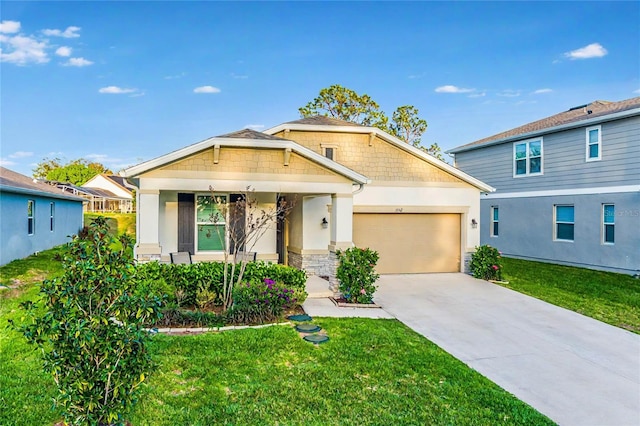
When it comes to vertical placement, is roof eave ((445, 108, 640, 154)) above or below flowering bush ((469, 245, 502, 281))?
above

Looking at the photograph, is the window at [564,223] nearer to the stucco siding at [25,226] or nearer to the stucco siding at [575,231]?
the stucco siding at [575,231]

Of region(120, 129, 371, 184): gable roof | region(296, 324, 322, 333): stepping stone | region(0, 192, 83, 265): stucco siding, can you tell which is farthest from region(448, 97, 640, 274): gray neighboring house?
region(0, 192, 83, 265): stucco siding

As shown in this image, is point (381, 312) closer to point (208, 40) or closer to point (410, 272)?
point (410, 272)

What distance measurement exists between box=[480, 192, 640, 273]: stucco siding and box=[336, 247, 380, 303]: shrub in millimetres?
9764

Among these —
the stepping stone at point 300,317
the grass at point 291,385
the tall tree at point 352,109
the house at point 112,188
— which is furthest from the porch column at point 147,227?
the house at point 112,188

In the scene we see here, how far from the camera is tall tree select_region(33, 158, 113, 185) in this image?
5510cm

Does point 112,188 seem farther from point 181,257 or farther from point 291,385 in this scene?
point 291,385

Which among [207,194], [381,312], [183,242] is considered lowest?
[381,312]

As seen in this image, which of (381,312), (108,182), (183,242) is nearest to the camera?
(381,312)

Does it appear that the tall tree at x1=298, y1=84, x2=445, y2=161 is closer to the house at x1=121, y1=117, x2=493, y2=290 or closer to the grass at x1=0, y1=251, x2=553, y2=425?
the house at x1=121, y1=117, x2=493, y2=290

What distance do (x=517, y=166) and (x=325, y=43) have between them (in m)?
9.73

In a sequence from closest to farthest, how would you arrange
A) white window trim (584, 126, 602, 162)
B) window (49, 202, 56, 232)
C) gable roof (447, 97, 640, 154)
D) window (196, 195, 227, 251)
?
1. window (196, 195, 227, 251)
2. gable roof (447, 97, 640, 154)
3. white window trim (584, 126, 602, 162)
4. window (49, 202, 56, 232)

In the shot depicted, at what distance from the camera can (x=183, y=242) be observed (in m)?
11.6

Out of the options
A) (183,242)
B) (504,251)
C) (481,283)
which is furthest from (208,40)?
(504,251)
